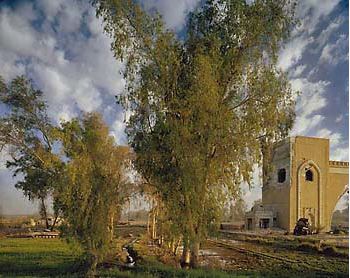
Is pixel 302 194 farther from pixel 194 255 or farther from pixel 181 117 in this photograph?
pixel 181 117

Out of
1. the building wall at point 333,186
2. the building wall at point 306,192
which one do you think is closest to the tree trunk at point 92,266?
the building wall at point 333,186

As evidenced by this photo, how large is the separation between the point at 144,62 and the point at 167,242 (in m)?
1.22

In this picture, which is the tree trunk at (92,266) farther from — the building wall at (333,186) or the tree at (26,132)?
the building wall at (333,186)

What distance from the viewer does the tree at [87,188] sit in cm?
256

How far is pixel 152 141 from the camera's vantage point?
9.18 feet

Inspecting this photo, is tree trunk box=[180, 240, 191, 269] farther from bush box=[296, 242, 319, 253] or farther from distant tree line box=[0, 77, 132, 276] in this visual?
bush box=[296, 242, 319, 253]

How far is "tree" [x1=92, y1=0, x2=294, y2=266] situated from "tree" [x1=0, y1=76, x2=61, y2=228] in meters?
0.58

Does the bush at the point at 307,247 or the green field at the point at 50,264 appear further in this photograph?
the bush at the point at 307,247

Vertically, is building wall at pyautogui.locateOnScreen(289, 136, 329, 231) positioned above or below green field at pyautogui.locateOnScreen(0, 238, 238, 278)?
above

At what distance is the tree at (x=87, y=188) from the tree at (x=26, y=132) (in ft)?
0.83

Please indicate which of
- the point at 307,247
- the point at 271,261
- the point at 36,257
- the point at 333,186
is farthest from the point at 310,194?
the point at 36,257

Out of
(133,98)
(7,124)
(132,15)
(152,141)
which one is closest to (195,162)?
(152,141)

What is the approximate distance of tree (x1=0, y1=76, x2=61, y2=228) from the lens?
2787 mm

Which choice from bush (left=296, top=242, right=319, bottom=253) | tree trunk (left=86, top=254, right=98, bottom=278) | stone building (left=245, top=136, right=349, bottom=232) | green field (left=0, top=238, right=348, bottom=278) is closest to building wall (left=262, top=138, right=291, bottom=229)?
stone building (left=245, top=136, right=349, bottom=232)
